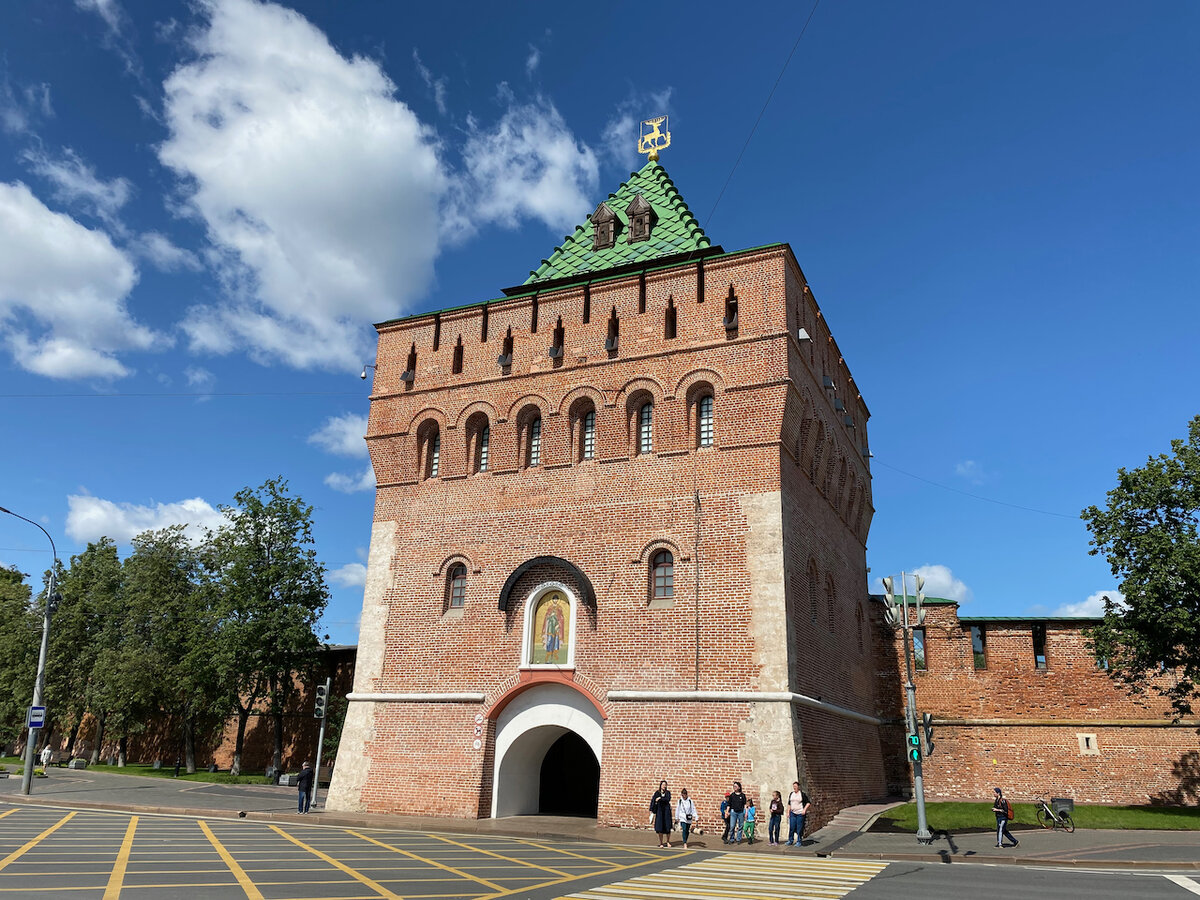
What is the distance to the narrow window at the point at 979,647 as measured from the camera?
2880 centimetres

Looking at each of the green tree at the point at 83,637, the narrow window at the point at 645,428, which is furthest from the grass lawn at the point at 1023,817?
the green tree at the point at 83,637

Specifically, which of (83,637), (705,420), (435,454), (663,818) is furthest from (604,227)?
(83,637)

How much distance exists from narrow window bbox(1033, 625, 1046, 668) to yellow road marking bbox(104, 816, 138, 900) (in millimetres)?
26102

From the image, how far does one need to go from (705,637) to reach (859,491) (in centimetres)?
1249

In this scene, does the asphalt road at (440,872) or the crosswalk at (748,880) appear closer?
the asphalt road at (440,872)

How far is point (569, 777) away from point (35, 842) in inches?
564

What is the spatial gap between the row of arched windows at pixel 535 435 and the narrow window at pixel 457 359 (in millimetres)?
1641

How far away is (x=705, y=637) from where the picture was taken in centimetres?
1953

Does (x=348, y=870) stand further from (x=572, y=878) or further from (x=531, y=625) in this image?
(x=531, y=625)

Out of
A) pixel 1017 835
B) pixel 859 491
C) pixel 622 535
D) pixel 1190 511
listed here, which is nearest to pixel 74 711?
pixel 622 535

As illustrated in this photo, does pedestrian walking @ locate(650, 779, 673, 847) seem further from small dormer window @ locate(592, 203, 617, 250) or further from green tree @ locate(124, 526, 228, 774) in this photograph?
green tree @ locate(124, 526, 228, 774)

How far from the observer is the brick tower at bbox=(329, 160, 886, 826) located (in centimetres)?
1928

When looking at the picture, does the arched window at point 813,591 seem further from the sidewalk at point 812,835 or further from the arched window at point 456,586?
the arched window at point 456,586

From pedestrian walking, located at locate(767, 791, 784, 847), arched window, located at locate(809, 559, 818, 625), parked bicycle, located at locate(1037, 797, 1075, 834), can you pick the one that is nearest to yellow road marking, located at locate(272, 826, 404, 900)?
pedestrian walking, located at locate(767, 791, 784, 847)
